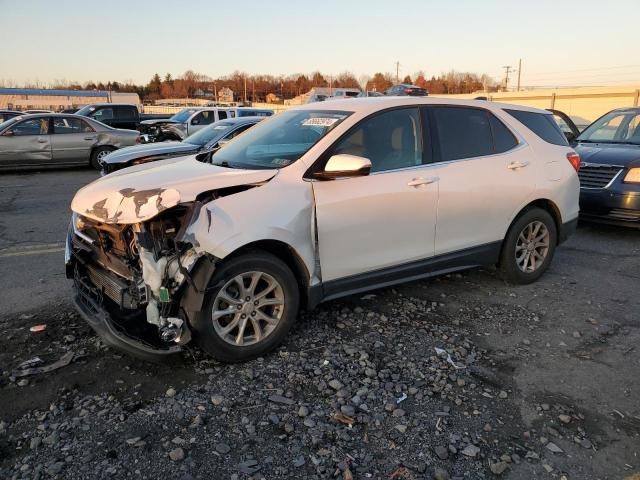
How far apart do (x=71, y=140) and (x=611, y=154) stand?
12.6m

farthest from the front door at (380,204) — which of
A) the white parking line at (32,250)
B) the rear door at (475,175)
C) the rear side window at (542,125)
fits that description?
the white parking line at (32,250)

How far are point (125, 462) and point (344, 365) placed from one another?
1.53 m

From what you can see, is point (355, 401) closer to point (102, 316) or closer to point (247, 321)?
point (247, 321)

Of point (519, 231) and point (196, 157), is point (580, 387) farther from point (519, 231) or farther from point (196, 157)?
point (196, 157)

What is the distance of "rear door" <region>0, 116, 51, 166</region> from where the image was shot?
12.7 meters

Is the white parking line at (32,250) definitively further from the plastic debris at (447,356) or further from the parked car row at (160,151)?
the plastic debris at (447,356)

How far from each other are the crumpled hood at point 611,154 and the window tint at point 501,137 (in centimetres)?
318

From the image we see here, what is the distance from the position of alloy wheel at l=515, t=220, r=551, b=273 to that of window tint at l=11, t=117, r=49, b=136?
12560 millimetres

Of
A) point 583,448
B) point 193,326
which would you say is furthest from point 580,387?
point 193,326

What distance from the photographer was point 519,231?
5000 mm

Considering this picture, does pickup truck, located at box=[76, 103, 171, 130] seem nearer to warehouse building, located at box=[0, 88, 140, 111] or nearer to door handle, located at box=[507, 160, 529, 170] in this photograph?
door handle, located at box=[507, 160, 529, 170]

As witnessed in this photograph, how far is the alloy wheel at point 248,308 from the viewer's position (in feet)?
11.1

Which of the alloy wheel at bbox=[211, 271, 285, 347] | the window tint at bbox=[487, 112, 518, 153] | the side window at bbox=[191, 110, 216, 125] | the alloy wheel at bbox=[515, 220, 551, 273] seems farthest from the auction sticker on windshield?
the side window at bbox=[191, 110, 216, 125]

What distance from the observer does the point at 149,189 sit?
3.37 metres
